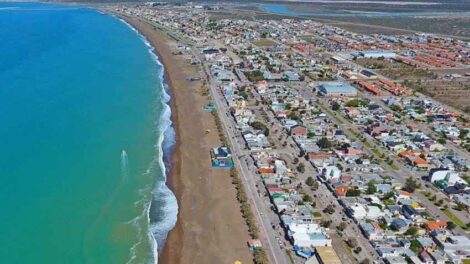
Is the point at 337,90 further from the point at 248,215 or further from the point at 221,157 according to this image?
the point at 248,215

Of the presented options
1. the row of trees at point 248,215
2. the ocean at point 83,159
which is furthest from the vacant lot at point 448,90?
the ocean at point 83,159

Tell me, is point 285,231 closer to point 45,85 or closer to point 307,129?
point 307,129

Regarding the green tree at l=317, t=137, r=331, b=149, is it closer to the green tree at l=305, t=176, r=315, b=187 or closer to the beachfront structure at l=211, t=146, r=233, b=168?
the green tree at l=305, t=176, r=315, b=187

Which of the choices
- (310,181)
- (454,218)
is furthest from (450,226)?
(310,181)

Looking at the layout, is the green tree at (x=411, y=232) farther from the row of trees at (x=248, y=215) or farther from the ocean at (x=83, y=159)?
the ocean at (x=83, y=159)

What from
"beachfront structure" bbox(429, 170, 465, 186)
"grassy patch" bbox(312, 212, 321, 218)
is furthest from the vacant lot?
"grassy patch" bbox(312, 212, 321, 218)

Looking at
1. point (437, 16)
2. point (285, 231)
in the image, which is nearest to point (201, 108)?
point (285, 231)

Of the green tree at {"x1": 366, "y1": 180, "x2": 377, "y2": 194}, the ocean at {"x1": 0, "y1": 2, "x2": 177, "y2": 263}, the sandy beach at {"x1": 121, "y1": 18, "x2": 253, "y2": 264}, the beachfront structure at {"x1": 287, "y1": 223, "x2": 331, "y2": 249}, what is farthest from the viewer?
the green tree at {"x1": 366, "y1": 180, "x2": 377, "y2": 194}
